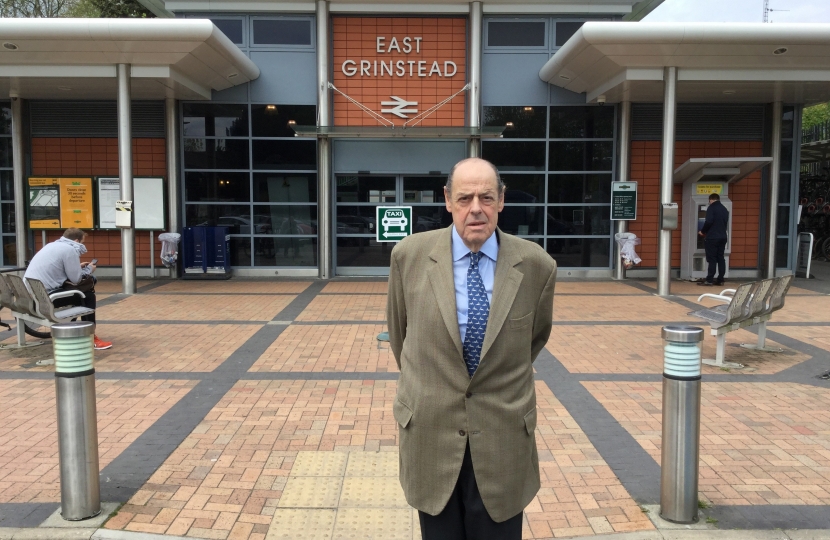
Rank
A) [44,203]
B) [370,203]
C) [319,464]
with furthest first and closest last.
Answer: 1. [370,203]
2. [44,203]
3. [319,464]

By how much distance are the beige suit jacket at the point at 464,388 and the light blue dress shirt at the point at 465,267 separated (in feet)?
0.12

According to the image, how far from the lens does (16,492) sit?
4141 millimetres

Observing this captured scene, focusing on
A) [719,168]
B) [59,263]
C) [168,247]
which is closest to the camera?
[59,263]

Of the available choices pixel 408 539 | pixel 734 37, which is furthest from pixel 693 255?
pixel 408 539

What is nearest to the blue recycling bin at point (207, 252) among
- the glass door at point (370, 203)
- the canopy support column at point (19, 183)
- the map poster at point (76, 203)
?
A: the map poster at point (76, 203)

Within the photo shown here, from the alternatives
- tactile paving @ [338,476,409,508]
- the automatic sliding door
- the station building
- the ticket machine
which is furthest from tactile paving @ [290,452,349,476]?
the ticket machine

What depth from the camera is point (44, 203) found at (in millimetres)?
14906

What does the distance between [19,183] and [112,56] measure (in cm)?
468

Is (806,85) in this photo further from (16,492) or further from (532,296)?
(16,492)

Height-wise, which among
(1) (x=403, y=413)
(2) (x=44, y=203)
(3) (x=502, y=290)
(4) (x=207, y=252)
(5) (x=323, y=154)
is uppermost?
(5) (x=323, y=154)

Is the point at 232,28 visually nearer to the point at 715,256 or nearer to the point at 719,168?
the point at 719,168

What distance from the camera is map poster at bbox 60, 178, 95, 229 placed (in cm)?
1488

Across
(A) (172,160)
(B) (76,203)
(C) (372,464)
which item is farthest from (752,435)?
(B) (76,203)

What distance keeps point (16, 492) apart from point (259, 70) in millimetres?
12162
